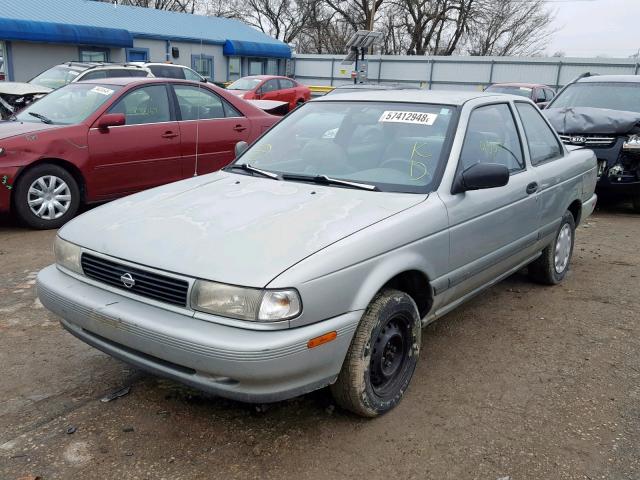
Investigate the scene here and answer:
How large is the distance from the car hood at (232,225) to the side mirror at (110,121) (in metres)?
3.30

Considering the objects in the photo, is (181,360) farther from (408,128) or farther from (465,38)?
(465,38)

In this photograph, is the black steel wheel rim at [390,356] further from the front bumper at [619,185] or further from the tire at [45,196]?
the front bumper at [619,185]

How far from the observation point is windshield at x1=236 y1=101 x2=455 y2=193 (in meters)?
3.41

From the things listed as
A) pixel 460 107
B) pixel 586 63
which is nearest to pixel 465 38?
pixel 586 63

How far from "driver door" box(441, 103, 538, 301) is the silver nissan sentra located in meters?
0.02

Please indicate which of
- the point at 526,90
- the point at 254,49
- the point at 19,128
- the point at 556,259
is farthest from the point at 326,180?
the point at 254,49

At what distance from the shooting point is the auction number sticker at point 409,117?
363 centimetres

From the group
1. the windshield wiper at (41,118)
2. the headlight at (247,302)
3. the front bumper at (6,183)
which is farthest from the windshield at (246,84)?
the headlight at (247,302)

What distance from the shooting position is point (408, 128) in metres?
3.64

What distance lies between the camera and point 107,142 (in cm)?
651

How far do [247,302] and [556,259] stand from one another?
3449 mm

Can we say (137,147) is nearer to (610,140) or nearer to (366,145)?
(366,145)

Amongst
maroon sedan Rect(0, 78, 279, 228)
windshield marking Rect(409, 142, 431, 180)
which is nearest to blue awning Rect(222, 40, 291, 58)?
maroon sedan Rect(0, 78, 279, 228)

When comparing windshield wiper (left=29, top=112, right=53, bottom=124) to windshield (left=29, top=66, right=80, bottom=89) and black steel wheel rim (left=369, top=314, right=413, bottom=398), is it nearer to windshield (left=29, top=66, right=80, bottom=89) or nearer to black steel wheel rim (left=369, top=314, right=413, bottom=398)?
black steel wheel rim (left=369, top=314, right=413, bottom=398)
